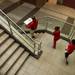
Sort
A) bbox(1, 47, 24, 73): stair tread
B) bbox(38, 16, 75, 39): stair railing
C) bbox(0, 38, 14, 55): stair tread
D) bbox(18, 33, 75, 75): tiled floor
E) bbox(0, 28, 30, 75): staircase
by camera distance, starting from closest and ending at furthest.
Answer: bbox(1, 47, 24, 73): stair tread
bbox(0, 28, 30, 75): staircase
bbox(0, 38, 14, 55): stair tread
bbox(18, 33, 75, 75): tiled floor
bbox(38, 16, 75, 39): stair railing

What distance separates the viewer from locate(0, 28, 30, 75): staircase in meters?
5.23

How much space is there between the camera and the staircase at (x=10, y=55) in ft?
17.2

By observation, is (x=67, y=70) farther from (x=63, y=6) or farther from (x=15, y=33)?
(x=63, y=6)

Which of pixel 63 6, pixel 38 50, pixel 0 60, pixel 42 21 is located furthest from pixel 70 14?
pixel 0 60

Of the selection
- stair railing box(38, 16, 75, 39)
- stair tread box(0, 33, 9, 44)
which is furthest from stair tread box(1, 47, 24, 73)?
stair railing box(38, 16, 75, 39)

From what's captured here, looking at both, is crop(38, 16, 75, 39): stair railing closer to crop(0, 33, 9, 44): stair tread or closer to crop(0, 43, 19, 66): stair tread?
crop(0, 43, 19, 66): stair tread

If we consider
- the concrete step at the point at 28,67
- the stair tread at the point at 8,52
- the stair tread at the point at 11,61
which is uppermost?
the stair tread at the point at 8,52

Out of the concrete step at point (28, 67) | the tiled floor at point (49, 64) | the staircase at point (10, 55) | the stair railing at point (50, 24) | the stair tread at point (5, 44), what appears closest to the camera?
the staircase at point (10, 55)

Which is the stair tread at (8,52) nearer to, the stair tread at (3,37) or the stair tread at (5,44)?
the stair tread at (5,44)

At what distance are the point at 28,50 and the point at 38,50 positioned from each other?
447mm

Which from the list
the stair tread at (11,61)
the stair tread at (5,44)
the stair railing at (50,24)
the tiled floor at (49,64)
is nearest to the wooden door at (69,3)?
the stair railing at (50,24)

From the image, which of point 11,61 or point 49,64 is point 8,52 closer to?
point 11,61

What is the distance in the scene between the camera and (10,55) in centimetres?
549

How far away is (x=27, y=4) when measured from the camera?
409 inches
